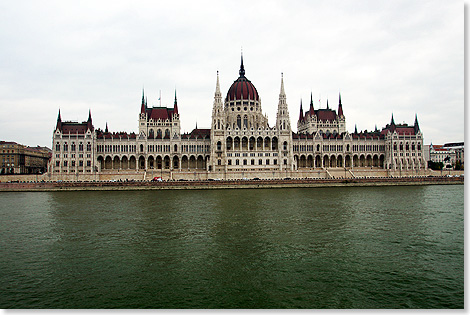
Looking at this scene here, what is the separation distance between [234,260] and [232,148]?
7093 centimetres

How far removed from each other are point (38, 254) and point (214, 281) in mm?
12609

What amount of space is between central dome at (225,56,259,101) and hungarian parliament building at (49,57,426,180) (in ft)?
1.02

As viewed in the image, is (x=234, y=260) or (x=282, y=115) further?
(x=282, y=115)

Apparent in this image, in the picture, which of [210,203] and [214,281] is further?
[210,203]

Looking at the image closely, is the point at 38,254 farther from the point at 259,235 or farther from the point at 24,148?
the point at 24,148

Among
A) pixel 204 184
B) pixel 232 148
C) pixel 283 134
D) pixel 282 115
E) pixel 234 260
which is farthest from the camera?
pixel 282 115

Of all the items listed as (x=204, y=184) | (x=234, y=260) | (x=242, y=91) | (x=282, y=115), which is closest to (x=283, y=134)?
(x=282, y=115)

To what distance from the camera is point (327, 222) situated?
32594 millimetres

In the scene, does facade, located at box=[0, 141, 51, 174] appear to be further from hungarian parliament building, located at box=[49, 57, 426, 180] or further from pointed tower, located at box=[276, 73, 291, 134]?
pointed tower, located at box=[276, 73, 291, 134]

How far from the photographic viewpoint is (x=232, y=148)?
301ft

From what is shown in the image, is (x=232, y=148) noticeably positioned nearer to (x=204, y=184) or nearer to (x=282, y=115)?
(x=282, y=115)

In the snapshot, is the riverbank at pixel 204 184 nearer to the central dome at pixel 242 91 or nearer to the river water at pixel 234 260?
the river water at pixel 234 260

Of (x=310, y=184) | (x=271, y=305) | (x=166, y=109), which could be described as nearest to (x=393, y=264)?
(x=271, y=305)

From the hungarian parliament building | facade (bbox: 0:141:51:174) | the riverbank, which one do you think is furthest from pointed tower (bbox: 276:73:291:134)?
facade (bbox: 0:141:51:174)
